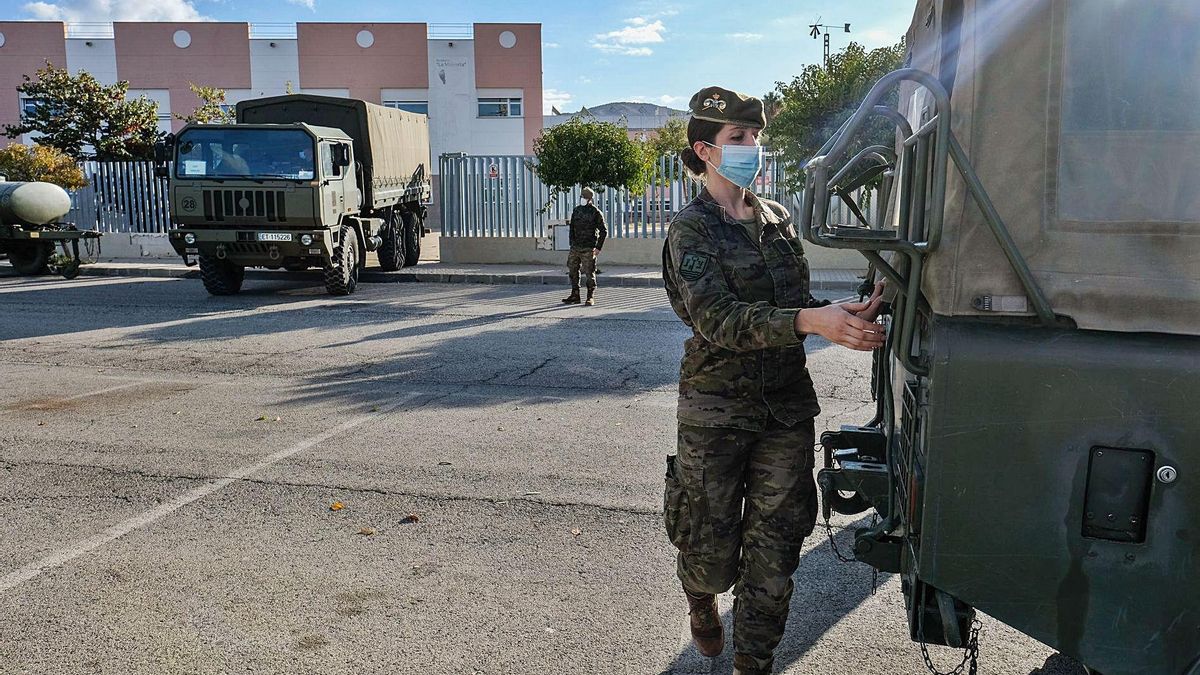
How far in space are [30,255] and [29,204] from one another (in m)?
1.16

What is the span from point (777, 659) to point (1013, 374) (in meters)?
1.68

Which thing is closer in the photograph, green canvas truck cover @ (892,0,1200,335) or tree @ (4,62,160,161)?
green canvas truck cover @ (892,0,1200,335)

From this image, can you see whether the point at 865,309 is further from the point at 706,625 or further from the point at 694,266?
the point at 706,625

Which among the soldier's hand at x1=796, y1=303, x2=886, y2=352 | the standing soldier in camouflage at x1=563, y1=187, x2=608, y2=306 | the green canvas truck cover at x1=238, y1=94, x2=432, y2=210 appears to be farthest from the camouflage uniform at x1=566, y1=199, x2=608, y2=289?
the soldier's hand at x1=796, y1=303, x2=886, y2=352

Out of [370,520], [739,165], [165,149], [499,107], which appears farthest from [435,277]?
[499,107]

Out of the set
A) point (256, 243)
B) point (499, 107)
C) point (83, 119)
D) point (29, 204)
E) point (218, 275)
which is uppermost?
point (499, 107)

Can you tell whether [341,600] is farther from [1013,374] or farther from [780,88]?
[780,88]

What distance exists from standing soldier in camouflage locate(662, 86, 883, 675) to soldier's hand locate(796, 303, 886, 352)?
0.27m

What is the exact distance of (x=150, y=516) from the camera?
476cm

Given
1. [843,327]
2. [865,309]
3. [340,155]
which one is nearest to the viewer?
[843,327]

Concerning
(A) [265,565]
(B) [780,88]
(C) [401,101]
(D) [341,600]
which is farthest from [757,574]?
(C) [401,101]

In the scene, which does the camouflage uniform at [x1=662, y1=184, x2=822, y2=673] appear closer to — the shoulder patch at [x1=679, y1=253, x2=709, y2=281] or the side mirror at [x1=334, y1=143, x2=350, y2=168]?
the shoulder patch at [x1=679, y1=253, x2=709, y2=281]

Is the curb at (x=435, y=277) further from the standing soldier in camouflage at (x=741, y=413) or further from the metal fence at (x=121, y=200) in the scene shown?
the standing soldier in camouflage at (x=741, y=413)

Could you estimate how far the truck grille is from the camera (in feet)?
43.6
